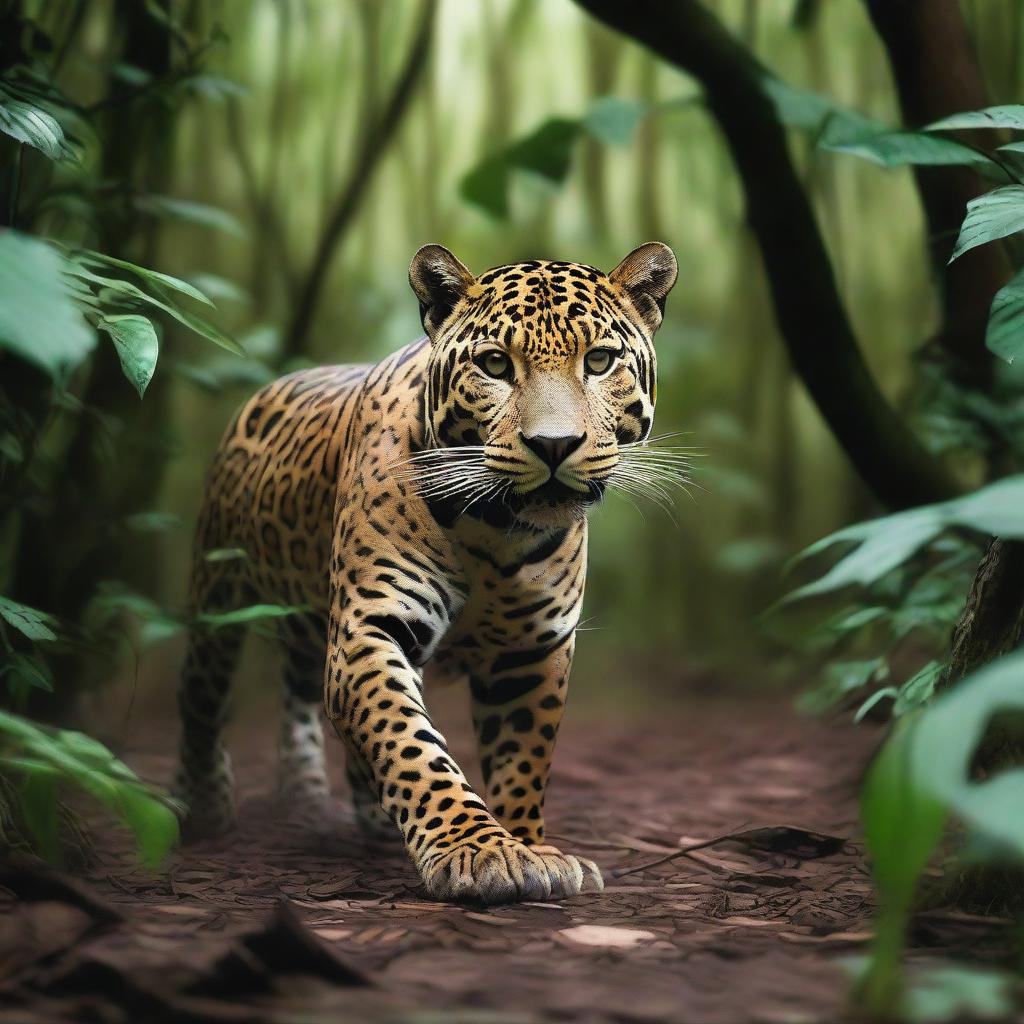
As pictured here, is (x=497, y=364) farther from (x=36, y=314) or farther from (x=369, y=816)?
(x=369, y=816)

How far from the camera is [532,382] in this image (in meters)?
3.74

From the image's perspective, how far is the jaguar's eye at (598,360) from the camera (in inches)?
151

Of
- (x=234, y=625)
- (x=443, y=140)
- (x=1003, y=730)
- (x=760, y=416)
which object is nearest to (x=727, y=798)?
(x=234, y=625)

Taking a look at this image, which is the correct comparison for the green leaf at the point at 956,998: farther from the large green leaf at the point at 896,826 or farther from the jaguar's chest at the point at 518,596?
the jaguar's chest at the point at 518,596

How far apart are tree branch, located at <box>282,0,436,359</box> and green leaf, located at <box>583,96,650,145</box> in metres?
4.09

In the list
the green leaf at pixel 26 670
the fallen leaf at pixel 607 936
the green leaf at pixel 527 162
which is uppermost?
the green leaf at pixel 527 162

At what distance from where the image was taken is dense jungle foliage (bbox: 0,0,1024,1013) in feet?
9.69

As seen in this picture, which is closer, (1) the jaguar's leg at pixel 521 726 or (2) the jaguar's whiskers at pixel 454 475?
(2) the jaguar's whiskers at pixel 454 475

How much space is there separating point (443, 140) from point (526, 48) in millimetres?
1078

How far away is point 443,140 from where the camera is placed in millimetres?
11383

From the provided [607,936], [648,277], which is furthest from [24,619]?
[648,277]

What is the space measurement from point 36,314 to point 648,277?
2.54 meters

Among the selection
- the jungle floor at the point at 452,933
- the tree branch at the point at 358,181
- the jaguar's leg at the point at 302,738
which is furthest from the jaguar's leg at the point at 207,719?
the tree branch at the point at 358,181

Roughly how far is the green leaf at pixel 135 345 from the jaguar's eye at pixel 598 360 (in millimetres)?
1316
